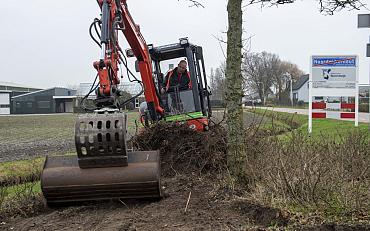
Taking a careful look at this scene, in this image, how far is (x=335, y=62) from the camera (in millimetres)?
14641

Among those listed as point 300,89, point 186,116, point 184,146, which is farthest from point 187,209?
point 300,89

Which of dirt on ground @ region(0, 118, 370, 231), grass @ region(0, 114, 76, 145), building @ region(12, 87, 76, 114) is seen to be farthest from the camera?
building @ region(12, 87, 76, 114)

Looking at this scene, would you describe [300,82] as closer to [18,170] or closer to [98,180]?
[18,170]

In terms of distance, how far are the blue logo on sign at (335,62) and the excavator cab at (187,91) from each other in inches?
221

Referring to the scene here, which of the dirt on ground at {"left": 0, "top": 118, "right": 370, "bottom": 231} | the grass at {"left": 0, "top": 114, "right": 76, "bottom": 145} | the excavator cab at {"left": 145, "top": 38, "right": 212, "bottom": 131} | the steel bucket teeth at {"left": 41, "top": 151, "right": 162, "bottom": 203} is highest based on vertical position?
the excavator cab at {"left": 145, "top": 38, "right": 212, "bottom": 131}

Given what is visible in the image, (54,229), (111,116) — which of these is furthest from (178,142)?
(54,229)

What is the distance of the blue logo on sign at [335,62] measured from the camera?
14.5 meters

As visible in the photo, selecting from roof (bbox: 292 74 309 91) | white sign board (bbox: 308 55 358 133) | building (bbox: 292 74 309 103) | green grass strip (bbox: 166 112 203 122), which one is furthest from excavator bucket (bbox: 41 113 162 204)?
Result: building (bbox: 292 74 309 103)

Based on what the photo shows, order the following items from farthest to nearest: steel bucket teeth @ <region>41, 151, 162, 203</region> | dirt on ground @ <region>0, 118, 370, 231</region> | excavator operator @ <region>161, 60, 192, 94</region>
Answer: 1. excavator operator @ <region>161, 60, 192, 94</region>
2. steel bucket teeth @ <region>41, 151, 162, 203</region>
3. dirt on ground @ <region>0, 118, 370, 231</region>

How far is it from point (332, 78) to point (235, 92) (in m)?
9.74

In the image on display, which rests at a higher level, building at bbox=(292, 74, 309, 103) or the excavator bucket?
building at bbox=(292, 74, 309, 103)

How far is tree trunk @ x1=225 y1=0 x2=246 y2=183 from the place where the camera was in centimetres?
596

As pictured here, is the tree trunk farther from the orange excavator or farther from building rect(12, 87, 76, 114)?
building rect(12, 87, 76, 114)

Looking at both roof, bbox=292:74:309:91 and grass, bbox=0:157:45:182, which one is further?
roof, bbox=292:74:309:91
